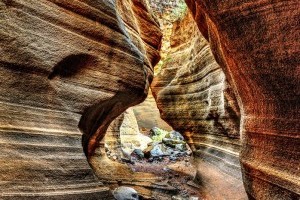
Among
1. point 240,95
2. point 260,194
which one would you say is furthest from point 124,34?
point 260,194

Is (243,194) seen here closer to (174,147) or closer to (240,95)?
(240,95)

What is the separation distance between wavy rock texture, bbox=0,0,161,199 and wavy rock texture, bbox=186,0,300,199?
2347 mm

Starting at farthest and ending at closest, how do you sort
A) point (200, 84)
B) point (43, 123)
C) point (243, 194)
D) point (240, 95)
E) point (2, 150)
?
point (200, 84) < point (243, 194) < point (240, 95) < point (43, 123) < point (2, 150)

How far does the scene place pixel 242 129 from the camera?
16.1 ft

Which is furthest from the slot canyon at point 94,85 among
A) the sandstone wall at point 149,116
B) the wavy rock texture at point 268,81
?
the sandstone wall at point 149,116

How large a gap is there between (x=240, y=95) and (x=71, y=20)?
349 cm

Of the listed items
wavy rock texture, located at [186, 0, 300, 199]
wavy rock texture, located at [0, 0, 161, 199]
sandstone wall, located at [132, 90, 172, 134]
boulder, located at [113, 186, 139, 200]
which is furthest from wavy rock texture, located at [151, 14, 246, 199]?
sandstone wall, located at [132, 90, 172, 134]

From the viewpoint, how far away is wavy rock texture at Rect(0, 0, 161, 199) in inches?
154

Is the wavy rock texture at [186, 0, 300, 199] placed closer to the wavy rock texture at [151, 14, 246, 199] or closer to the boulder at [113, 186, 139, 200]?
the wavy rock texture at [151, 14, 246, 199]

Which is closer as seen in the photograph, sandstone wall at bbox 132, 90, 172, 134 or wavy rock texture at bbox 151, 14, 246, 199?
wavy rock texture at bbox 151, 14, 246, 199

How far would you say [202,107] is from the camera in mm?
10305

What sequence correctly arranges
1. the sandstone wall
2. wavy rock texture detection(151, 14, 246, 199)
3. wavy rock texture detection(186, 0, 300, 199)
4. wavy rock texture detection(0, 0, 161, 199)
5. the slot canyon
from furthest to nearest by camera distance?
the sandstone wall < wavy rock texture detection(151, 14, 246, 199) < wavy rock texture detection(0, 0, 161, 199) < the slot canyon < wavy rock texture detection(186, 0, 300, 199)

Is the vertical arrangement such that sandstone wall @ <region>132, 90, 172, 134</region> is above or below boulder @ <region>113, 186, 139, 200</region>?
above

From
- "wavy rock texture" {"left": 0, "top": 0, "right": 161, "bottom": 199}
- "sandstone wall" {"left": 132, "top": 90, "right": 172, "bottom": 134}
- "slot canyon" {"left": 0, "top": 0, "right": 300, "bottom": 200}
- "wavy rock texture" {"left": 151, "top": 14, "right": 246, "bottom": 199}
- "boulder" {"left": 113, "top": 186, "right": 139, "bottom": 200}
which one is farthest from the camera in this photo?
"sandstone wall" {"left": 132, "top": 90, "right": 172, "bottom": 134}
